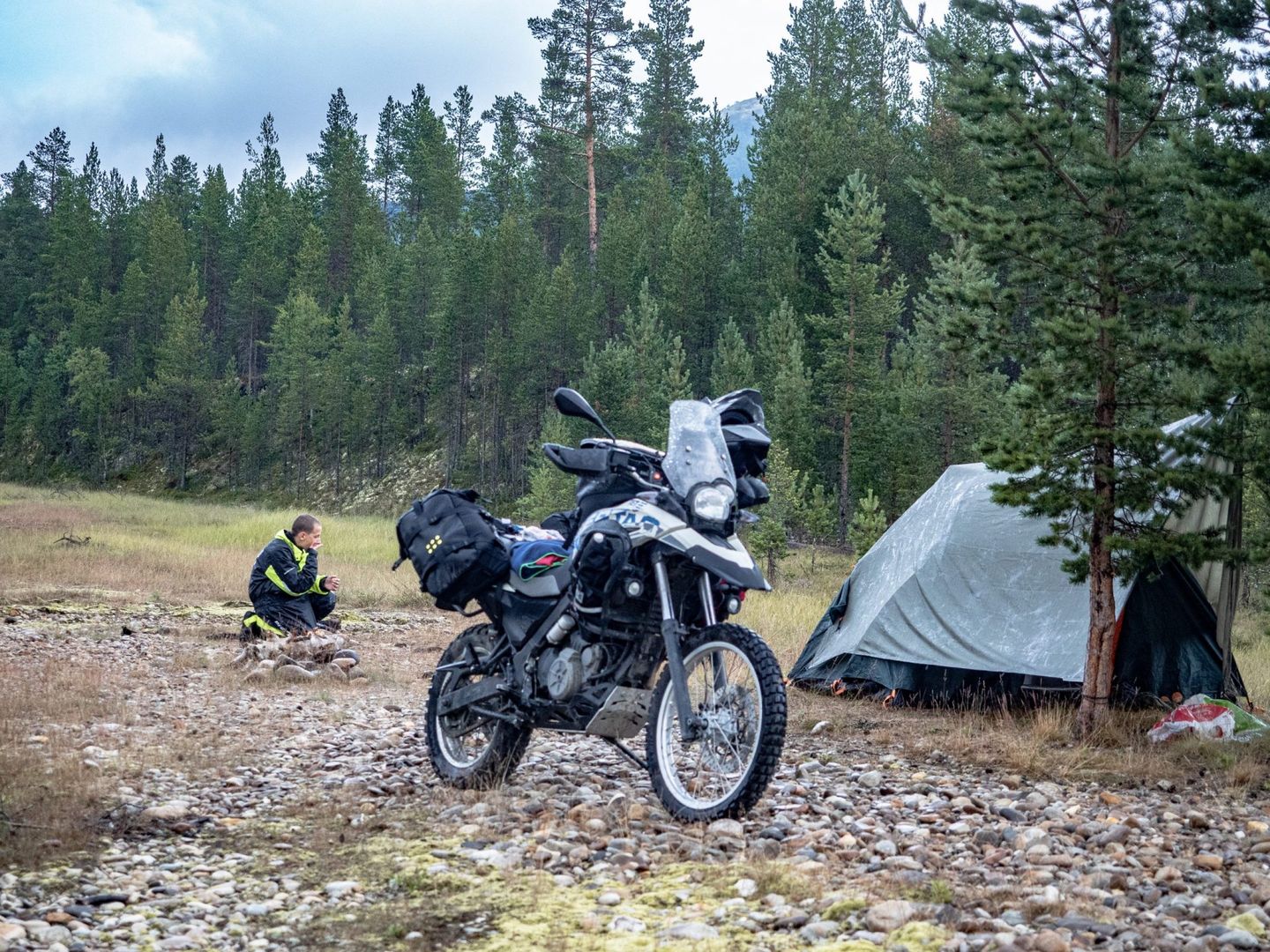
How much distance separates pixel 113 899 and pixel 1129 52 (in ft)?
28.2

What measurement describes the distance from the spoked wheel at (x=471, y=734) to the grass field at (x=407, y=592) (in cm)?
318

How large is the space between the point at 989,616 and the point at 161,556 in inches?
730

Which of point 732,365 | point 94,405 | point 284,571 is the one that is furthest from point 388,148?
point 284,571

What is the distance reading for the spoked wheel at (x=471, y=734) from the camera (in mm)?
6379

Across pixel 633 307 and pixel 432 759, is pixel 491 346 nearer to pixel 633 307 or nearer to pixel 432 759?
pixel 633 307

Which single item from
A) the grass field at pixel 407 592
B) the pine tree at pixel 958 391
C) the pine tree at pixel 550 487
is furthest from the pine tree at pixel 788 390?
the pine tree at pixel 550 487

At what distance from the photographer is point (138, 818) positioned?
5.54 meters

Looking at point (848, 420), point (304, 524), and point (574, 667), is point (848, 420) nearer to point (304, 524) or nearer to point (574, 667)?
point (304, 524)

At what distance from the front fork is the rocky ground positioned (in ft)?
1.53

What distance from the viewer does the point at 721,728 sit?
5.34 metres

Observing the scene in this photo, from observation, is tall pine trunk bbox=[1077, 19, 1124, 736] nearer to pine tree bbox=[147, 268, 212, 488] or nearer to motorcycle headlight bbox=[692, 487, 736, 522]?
motorcycle headlight bbox=[692, 487, 736, 522]

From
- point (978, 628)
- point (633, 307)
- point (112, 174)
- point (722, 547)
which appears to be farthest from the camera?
point (112, 174)

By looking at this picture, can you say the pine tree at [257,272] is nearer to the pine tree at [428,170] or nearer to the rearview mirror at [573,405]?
the pine tree at [428,170]

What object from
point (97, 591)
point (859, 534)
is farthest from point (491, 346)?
point (97, 591)
